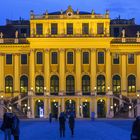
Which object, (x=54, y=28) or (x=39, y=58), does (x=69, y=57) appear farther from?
(x=54, y=28)

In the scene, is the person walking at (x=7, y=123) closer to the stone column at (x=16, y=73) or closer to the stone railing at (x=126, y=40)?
the stone column at (x=16, y=73)

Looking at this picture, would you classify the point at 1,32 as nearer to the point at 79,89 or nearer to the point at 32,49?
the point at 32,49

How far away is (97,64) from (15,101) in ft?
38.8

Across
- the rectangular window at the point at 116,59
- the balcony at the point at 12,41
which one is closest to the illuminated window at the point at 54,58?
the balcony at the point at 12,41

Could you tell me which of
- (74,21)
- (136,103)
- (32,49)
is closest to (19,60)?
(32,49)

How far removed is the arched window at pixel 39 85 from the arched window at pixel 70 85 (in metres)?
3.31

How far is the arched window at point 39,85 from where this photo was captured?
301ft

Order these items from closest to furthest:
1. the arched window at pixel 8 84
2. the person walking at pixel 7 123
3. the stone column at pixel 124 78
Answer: the person walking at pixel 7 123 < the stone column at pixel 124 78 < the arched window at pixel 8 84

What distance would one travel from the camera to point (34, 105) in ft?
298

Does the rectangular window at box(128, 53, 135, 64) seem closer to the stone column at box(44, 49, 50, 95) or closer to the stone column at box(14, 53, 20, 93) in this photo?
the stone column at box(44, 49, 50, 95)

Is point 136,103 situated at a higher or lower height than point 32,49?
lower

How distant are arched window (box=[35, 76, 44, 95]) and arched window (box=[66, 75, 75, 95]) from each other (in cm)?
331

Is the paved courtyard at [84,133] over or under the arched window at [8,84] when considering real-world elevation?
under

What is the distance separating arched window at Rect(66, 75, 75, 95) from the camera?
301ft
